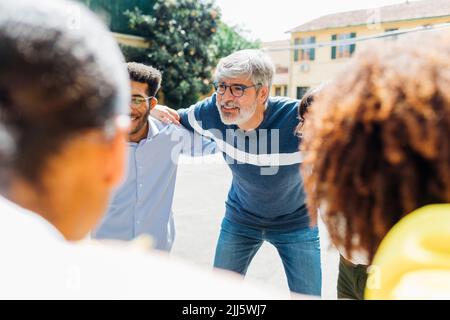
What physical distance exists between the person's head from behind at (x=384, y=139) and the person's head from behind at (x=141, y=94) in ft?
6.04

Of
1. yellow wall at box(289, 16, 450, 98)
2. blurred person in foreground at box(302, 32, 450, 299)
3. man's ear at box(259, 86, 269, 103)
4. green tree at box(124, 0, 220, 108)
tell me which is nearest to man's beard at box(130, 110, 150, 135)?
man's ear at box(259, 86, 269, 103)

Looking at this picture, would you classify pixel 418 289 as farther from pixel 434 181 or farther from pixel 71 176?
pixel 71 176

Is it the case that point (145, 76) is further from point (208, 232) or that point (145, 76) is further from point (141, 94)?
point (208, 232)

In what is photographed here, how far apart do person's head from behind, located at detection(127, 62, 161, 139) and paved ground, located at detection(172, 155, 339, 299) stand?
0.48 m

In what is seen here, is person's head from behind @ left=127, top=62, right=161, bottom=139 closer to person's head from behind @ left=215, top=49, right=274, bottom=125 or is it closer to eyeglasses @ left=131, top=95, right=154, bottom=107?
eyeglasses @ left=131, top=95, right=154, bottom=107

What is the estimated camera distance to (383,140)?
32.2 inches

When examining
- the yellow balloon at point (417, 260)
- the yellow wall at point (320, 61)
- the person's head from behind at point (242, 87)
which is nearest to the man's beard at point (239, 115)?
the person's head from behind at point (242, 87)

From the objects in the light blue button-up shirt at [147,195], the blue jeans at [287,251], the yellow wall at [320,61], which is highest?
the yellow wall at [320,61]

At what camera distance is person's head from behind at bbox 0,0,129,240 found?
666mm

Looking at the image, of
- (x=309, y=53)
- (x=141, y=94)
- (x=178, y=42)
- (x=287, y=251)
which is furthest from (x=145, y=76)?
(x=309, y=53)

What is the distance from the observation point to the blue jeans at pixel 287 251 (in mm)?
2836

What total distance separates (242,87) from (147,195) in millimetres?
1037

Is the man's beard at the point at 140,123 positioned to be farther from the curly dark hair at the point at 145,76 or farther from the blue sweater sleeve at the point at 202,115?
the blue sweater sleeve at the point at 202,115

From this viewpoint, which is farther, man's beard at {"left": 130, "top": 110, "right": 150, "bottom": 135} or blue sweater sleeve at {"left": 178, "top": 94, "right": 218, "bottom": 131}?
blue sweater sleeve at {"left": 178, "top": 94, "right": 218, "bottom": 131}
